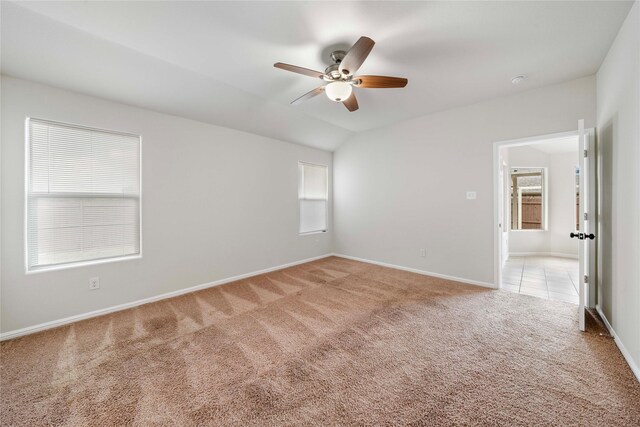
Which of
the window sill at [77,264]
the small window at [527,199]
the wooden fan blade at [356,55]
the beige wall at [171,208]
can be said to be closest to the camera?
the wooden fan blade at [356,55]

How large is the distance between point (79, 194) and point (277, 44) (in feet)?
8.83

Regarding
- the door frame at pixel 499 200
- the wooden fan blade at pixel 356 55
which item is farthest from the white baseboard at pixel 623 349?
the wooden fan blade at pixel 356 55

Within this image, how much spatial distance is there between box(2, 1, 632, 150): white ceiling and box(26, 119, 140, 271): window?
0.54 m

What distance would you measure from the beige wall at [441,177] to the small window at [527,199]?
3507 millimetres

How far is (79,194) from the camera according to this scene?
264 centimetres

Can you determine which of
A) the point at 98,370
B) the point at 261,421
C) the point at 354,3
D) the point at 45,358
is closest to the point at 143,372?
the point at 98,370

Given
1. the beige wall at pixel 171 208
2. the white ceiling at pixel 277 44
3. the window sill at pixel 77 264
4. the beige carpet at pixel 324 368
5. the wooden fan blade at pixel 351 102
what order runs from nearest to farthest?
the beige carpet at pixel 324 368, the white ceiling at pixel 277 44, the beige wall at pixel 171 208, the window sill at pixel 77 264, the wooden fan blade at pixel 351 102

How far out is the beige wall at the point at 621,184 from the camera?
1.75 meters

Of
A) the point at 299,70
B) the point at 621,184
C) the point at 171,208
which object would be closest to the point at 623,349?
the point at 621,184

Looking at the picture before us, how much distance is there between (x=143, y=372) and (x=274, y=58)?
3.00 meters

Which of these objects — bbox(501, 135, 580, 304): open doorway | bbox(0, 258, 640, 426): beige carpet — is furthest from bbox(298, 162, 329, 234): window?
bbox(501, 135, 580, 304): open doorway

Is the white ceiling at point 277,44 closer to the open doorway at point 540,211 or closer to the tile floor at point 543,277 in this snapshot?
the open doorway at point 540,211

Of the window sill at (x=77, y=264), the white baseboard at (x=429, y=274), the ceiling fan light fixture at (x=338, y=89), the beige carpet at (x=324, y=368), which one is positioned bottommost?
the beige carpet at (x=324, y=368)

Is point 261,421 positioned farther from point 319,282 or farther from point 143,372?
point 319,282
